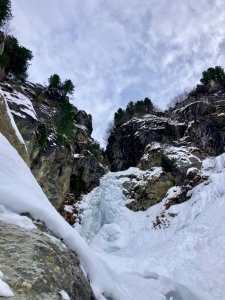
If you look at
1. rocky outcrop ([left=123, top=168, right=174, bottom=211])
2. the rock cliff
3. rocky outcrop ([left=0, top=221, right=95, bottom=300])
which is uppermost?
the rock cliff

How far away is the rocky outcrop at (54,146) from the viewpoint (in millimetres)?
25045

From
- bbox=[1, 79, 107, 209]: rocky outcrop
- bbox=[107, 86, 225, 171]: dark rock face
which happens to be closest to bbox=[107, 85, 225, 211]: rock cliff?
bbox=[107, 86, 225, 171]: dark rock face

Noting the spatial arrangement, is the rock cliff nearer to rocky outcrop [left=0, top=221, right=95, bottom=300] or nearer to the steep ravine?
the steep ravine

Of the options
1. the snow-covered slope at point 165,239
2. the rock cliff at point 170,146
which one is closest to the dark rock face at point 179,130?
the rock cliff at point 170,146

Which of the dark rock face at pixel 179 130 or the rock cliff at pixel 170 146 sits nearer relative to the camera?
the rock cliff at pixel 170 146

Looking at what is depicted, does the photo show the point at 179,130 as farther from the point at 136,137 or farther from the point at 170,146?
the point at 170,146

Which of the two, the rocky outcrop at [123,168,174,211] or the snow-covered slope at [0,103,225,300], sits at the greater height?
the rocky outcrop at [123,168,174,211]

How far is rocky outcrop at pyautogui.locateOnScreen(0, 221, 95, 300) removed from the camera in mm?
3859

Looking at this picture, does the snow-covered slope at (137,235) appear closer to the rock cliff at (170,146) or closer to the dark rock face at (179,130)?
the rock cliff at (170,146)

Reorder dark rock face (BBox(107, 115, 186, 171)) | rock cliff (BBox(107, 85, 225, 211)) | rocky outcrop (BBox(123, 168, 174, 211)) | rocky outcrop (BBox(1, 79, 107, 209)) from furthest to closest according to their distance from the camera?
1. dark rock face (BBox(107, 115, 186, 171))
2. rock cliff (BBox(107, 85, 225, 211))
3. rocky outcrop (BBox(123, 168, 174, 211))
4. rocky outcrop (BBox(1, 79, 107, 209))

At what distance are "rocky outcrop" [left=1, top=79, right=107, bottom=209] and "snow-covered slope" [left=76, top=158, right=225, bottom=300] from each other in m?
2.28

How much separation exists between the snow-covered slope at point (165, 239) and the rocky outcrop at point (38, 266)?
2.68 meters

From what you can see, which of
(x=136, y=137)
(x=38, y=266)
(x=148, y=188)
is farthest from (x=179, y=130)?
(x=38, y=266)

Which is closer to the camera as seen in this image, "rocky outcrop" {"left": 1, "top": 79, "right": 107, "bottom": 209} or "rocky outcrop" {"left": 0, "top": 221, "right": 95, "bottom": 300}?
"rocky outcrop" {"left": 0, "top": 221, "right": 95, "bottom": 300}
